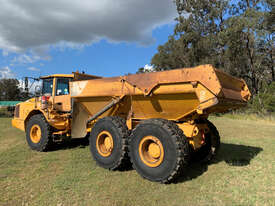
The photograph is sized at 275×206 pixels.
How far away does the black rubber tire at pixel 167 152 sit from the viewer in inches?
153

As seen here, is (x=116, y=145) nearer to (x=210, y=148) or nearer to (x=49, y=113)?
(x=210, y=148)

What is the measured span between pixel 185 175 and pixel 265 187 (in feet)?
4.75

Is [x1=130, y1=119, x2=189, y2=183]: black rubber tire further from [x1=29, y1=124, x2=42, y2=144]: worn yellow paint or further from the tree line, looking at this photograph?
the tree line

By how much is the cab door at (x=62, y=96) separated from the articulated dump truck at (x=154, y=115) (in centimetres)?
60

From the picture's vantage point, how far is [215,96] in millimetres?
3645

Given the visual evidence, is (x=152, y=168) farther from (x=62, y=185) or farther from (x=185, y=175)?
(x=62, y=185)

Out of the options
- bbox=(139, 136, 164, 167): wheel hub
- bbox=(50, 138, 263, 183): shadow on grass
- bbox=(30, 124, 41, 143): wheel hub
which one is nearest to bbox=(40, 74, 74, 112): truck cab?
bbox=(30, 124, 41, 143): wheel hub

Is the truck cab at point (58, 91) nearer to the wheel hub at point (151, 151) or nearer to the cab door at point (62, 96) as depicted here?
the cab door at point (62, 96)

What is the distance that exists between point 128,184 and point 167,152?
0.98 metres

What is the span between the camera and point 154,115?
4.94 m

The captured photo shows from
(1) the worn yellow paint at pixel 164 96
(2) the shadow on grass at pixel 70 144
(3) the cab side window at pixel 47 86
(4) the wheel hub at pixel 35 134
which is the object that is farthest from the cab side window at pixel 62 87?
(2) the shadow on grass at pixel 70 144

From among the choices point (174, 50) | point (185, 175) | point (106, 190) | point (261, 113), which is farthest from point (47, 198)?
point (174, 50)

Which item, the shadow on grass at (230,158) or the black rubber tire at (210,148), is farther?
the black rubber tire at (210,148)

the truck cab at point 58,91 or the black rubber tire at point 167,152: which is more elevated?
the truck cab at point 58,91
